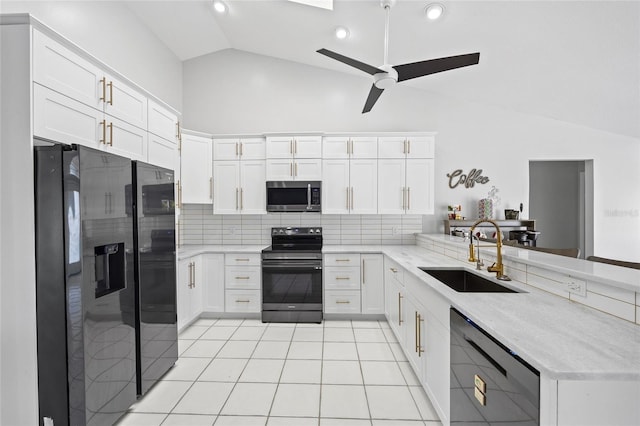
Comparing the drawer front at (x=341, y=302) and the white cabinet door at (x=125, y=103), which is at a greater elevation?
the white cabinet door at (x=125, y=103)

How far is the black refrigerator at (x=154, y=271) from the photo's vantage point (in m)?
2.07

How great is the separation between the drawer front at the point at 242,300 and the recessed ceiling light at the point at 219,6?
10.8ft

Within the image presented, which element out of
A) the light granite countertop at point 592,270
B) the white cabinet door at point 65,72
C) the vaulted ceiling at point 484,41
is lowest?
the light granite countertop at point 592,270

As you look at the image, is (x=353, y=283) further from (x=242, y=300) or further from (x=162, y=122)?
(x=162, y=122)

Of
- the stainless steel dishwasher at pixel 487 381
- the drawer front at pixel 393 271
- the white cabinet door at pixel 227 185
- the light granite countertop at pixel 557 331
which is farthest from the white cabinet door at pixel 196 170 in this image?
the stainless steel dishwasher at pixel 487 381

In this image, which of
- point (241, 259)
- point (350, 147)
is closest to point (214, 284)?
point (241, 259)

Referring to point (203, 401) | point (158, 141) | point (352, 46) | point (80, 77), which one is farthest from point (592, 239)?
point (80, 77)

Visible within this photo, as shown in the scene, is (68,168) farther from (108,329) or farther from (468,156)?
(468,156)

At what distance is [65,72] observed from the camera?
163 centimetres

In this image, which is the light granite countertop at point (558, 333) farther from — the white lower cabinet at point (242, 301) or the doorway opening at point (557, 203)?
the doorway opening at point (557, 203)

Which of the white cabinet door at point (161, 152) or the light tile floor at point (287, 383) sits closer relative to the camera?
the light tile floor at point (287, 383)

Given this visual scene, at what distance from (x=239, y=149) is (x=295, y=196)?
99cm

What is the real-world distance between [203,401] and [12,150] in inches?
76.0

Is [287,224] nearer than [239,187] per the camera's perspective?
No
